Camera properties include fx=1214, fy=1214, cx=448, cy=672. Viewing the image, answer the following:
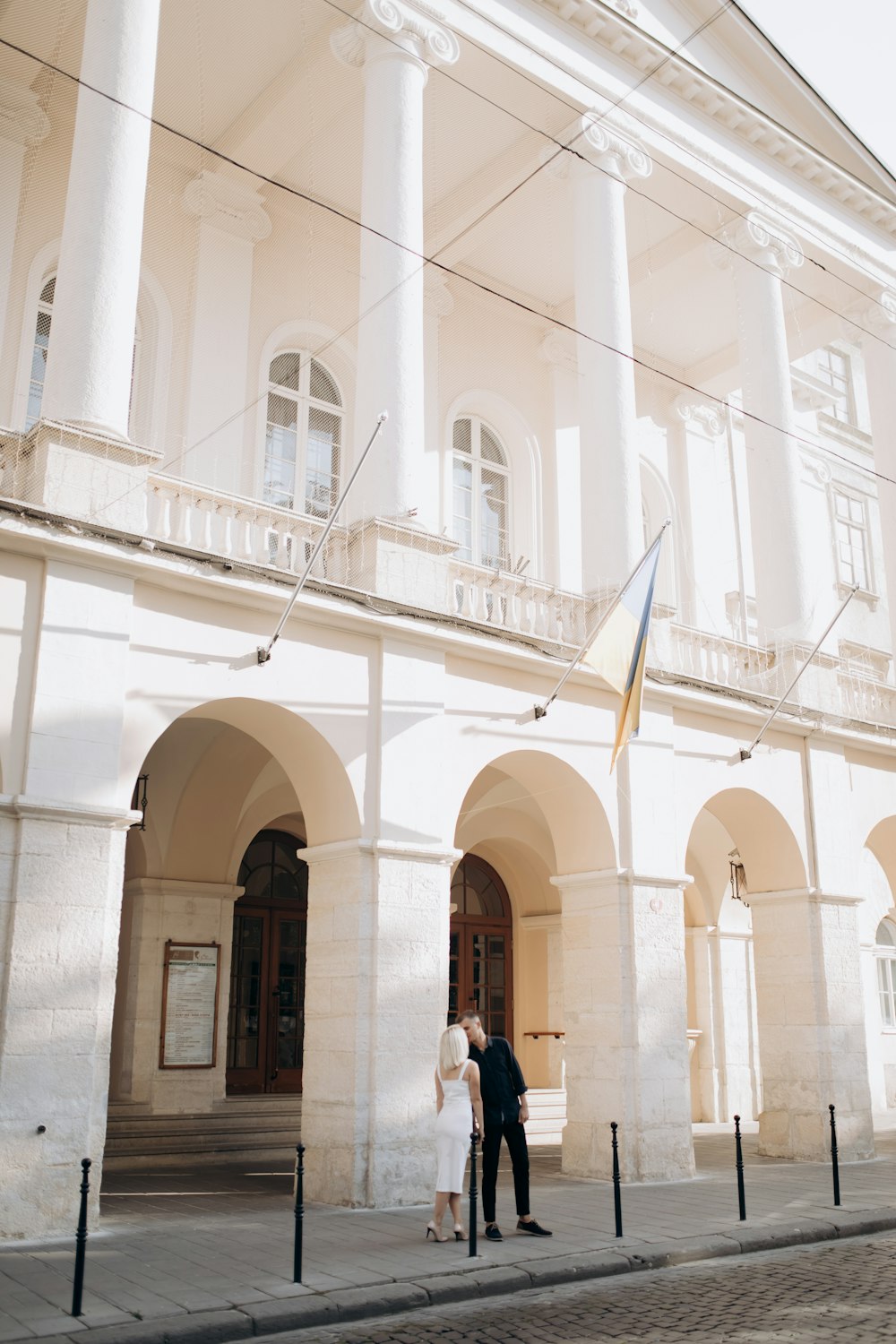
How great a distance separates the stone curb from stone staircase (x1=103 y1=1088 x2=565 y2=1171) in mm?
6521

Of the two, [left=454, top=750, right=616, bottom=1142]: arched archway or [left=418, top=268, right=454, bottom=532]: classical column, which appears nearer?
[left=418, top=268, right=454, bottom=532]: classical column

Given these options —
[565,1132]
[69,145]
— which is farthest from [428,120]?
[565,1132]

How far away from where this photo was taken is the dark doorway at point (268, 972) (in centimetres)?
1708

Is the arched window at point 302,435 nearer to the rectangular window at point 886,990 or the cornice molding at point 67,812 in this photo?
the cornice molding at point 67,812

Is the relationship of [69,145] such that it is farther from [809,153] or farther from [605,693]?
[809,153]

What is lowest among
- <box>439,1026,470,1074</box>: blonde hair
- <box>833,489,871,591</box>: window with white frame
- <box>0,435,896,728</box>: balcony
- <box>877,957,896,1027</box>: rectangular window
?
<box>439,1026,470,1074</box>: blonde hair

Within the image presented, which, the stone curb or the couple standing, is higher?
the couple standing

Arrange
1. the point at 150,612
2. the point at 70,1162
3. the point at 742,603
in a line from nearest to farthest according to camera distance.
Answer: the point at 70,1162 → the point at 150,612 → the point at 742,603

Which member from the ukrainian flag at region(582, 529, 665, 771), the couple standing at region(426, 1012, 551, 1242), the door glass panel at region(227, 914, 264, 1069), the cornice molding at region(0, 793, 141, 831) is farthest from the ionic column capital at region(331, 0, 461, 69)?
the door glass panel at region(227, 914, 264, 1069)

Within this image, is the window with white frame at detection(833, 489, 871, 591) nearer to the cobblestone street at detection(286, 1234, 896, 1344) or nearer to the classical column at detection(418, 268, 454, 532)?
the classical column at detection(418, 268, 454, 532)

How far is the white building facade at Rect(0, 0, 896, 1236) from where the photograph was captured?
1077 cm

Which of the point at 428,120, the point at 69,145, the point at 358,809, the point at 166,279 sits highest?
the point at 428,120

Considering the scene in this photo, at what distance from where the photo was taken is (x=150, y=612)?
11070 millimetres

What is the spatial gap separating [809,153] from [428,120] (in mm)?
6023
